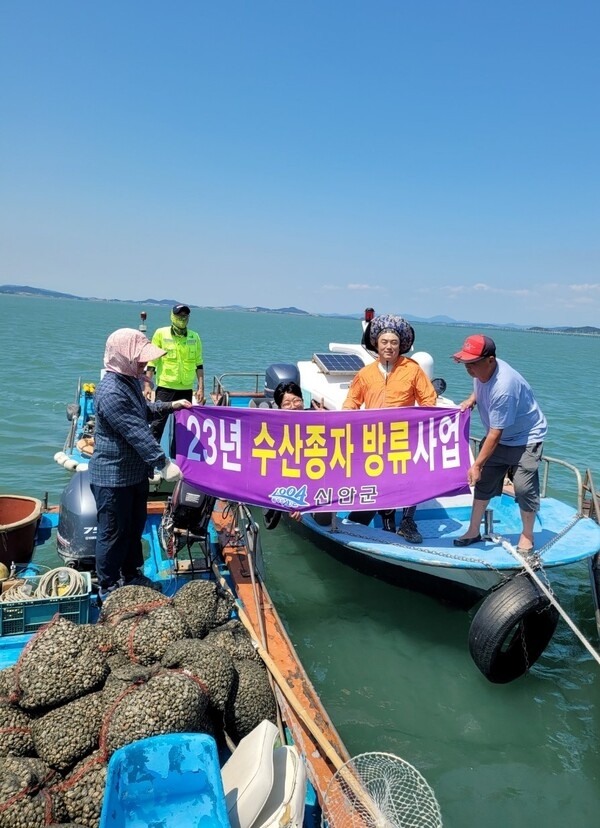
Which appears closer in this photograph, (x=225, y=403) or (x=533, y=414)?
(x=533, y=414)

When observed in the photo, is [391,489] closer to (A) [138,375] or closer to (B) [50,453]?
(A) [138,375]

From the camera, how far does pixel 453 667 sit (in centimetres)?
577

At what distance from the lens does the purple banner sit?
554 cm

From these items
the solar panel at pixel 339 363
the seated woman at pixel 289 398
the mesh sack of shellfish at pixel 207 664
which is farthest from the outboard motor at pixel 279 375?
the mesh sack of shellfish at pixel 207 664

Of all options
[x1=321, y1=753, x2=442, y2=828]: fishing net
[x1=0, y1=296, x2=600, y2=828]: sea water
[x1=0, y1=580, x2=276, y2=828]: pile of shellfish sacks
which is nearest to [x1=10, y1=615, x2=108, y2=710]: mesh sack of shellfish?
[x1=0, y1=580, x2=276, y2=828]: pile of shellfish sacks

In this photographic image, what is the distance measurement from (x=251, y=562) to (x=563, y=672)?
11.5ft

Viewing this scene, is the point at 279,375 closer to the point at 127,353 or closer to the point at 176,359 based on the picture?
the point at 176,359

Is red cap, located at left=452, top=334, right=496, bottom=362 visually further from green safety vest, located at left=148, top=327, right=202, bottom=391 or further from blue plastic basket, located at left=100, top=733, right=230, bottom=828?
green safety vest, located at left=148, top=327, right=202, bottom=391

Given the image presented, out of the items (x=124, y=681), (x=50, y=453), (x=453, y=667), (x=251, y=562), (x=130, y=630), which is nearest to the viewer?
(x=124, y=681)

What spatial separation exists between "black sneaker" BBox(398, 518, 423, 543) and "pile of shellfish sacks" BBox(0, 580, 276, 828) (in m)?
2.37

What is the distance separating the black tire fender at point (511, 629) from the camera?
16.0 ft

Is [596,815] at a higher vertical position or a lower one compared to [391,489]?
lower

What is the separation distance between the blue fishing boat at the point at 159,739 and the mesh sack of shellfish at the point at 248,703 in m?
0.01

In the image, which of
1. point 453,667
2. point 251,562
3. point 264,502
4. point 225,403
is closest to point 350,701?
point 453,667
